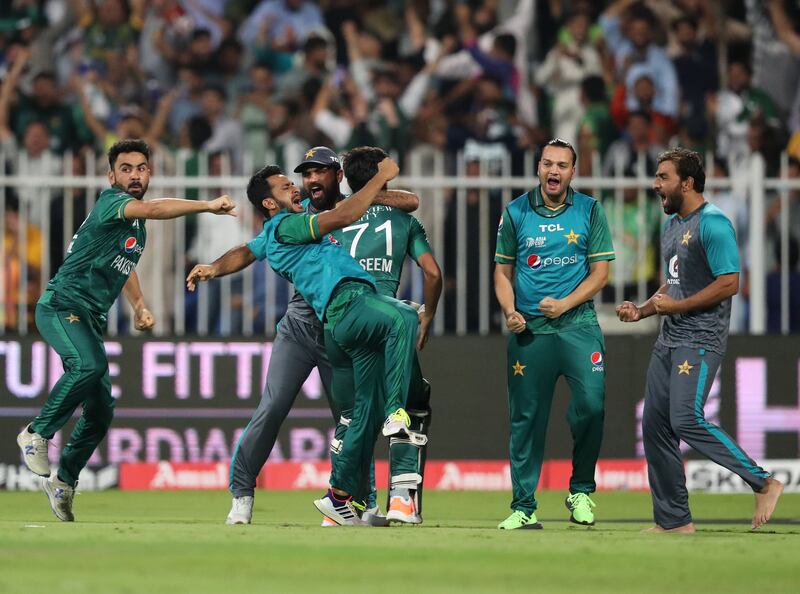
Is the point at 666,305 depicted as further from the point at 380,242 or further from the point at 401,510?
the point at 401,510

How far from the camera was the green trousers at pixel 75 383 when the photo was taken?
30.1 ft

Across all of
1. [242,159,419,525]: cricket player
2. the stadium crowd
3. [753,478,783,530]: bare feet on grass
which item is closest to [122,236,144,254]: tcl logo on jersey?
[242,159,419,525]: cricket player

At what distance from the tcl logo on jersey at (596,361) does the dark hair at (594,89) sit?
684cm

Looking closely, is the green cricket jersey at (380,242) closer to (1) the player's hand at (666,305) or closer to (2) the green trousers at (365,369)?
(2) the green trousers at (365,369)

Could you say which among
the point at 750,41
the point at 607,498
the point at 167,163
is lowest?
the point at 607,498

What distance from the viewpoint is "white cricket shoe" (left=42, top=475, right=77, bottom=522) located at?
9227mm

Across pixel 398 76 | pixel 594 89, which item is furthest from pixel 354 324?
pixel 398 76

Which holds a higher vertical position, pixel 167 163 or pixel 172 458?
pixel 167 163

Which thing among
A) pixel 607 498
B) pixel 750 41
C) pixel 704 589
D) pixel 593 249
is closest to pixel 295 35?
pixel 750 41

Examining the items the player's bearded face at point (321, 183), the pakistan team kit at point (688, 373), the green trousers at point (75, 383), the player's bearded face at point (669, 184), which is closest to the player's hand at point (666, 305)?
the pakistan team kit at point (688, 373)

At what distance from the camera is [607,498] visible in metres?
12.0

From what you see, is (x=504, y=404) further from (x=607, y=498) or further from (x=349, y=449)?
(x=349, y=449)

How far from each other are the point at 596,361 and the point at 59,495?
3.30m

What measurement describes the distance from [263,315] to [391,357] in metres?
5.13
